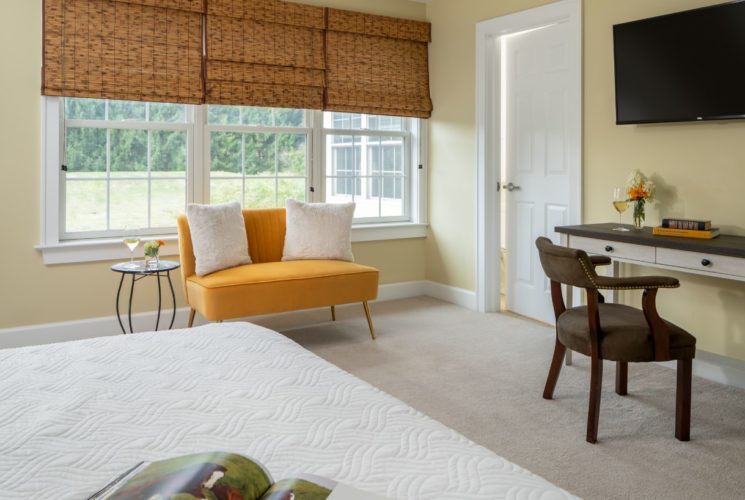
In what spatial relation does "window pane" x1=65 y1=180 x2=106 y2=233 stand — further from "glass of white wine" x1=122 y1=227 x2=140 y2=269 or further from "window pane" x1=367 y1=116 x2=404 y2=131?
"window pane" x1=367 y1=116 x2=404 y2=131

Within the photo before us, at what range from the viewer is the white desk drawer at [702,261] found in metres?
2.88

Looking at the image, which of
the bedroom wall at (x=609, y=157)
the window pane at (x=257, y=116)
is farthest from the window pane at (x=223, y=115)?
the bedroom wall at (x=609, y=157)

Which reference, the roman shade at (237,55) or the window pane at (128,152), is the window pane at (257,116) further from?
the window pane at (128,152)

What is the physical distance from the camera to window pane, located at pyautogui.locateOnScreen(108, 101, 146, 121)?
14.0ft

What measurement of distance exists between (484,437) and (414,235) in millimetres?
3076

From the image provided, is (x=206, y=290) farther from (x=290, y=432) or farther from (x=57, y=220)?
(x=290, y=432)

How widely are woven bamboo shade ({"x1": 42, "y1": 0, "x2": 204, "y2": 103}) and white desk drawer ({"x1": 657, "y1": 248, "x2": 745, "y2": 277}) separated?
10.4 ft

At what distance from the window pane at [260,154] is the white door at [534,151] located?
1.86 m

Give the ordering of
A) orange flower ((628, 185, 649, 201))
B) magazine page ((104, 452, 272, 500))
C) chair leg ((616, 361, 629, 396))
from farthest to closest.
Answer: orange flower ((628, 185, 649, 201))
chair leg ((616, 361, 629, 396))
magazine page ((104, 452, 272, 500))

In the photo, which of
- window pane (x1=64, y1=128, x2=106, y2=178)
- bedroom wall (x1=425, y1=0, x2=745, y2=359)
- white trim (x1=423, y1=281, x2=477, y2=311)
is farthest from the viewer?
white trim (x1=423, y1=281, x2=477, y2=311)

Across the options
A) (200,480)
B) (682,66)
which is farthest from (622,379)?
(200,480)

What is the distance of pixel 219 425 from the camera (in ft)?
4.22


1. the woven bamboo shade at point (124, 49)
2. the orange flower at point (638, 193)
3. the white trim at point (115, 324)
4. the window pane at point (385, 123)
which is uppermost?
the woven bamboo shade at point (124, 49)

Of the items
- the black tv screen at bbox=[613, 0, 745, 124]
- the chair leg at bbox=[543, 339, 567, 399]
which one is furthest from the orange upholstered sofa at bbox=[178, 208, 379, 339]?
the black tv screen at bbox=[613, 0, 745, 124]
